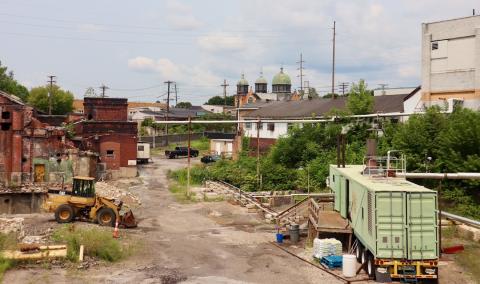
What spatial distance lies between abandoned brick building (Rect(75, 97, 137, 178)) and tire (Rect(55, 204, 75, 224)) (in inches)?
790

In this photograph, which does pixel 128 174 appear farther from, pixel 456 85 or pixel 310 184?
pixel 456 85

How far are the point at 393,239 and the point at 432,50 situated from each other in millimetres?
25165

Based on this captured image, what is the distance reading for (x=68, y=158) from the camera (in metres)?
44.2

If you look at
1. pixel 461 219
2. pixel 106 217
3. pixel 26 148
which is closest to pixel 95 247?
pixel 106 217

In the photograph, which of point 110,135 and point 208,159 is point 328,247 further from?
point 208,159

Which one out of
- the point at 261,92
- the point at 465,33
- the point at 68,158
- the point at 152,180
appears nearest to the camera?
the point at 465,33

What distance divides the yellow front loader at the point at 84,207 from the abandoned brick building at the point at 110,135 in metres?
19.7

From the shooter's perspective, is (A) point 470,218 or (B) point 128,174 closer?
(A) point 470,218

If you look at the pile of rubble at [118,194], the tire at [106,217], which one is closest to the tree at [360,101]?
the pile of rubble at [118,194]

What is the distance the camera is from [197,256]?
23.3 metres

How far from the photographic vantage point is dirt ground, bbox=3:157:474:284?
19.8 m

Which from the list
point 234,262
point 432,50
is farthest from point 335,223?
point 432,50

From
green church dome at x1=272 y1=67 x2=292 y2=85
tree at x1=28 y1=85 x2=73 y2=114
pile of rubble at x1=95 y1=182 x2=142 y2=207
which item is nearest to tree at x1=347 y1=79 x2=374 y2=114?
pile of rubble at x1=95 y1=182 x2=142 y2=207

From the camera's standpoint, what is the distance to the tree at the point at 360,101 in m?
44.3
